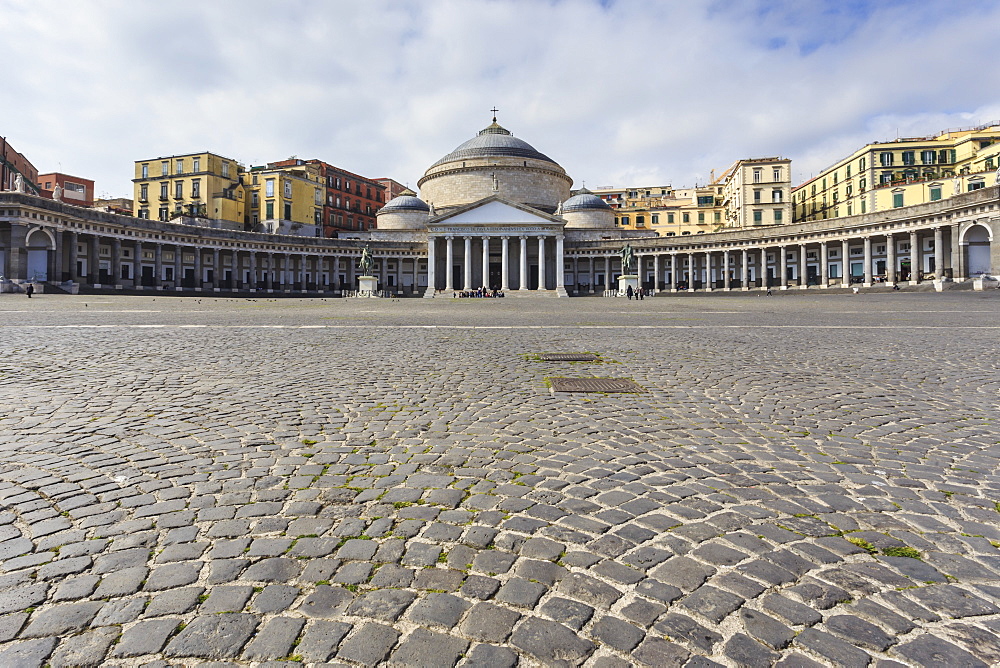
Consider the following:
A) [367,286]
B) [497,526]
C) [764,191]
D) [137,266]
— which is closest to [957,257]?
[764,191]

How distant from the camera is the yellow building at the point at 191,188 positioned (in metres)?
62.0

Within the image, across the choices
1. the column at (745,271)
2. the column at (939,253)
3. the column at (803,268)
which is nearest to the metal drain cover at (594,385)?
the column at (939,253)

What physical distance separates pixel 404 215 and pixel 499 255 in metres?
13.0

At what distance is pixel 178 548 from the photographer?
2328mm

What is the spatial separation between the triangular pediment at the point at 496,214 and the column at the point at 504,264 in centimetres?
247

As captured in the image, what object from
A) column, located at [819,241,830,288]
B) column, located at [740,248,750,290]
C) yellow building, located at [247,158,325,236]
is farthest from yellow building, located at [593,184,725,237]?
yellow building, located at [247,158,325,236]

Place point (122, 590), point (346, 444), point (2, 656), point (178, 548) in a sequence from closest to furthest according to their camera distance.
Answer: point (2, 656) < point (122, 590) < point (178, 548) < point (346, 444)

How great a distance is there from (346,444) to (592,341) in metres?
7.06

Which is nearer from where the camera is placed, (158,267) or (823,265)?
(158,267)

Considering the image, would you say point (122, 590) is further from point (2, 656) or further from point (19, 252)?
point (19, 252)

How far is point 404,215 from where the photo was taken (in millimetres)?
67688

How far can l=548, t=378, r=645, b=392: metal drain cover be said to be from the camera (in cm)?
564

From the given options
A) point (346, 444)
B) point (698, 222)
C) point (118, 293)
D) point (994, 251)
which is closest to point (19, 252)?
point (118, 293)

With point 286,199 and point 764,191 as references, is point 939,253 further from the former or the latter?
point 286,199
